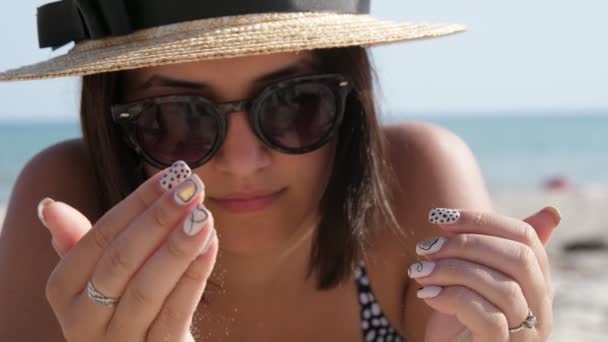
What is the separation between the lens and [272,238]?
8.98ft

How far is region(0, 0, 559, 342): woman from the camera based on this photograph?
5.72ft

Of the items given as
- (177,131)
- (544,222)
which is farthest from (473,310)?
(177,131)

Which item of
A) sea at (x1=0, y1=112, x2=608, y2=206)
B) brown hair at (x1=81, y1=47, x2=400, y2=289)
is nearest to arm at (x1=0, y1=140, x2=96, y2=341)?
brown hair at (x1=81, y1=47, x2=400, y2=289)

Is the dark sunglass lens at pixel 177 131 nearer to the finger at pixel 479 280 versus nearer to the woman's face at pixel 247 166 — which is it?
the woman's face at pixel 247 166

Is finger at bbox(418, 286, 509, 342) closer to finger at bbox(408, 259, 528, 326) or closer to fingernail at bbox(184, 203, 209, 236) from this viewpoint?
finger at bbox(408, 259, 528, 326)

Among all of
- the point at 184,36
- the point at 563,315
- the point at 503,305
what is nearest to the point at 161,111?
the point at 184,36

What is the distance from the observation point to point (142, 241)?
1646 mm

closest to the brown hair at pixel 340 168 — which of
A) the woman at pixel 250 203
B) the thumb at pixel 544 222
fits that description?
the woman at pixel 250 203

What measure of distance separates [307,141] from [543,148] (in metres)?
42.2

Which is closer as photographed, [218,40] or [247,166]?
[218,40]

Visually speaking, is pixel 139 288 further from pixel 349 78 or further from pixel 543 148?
pixel 543 148

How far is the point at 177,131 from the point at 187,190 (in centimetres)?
86

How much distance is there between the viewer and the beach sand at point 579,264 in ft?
15.5

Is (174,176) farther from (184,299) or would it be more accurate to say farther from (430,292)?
(430,292)
